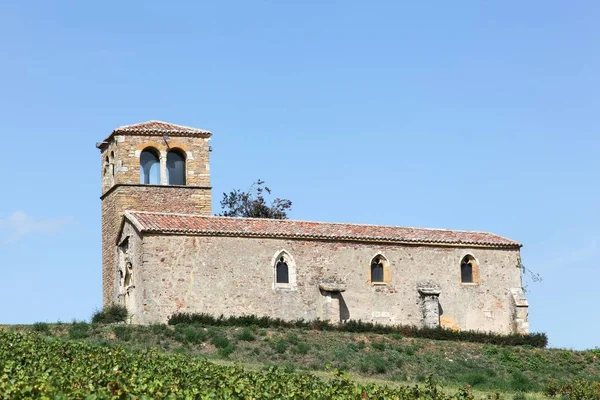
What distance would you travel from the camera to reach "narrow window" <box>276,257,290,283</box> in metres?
42.3

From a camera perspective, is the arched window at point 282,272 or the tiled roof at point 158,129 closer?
the arched window at point 282,272

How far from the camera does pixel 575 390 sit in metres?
28.1

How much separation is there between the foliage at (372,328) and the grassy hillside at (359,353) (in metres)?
1.29

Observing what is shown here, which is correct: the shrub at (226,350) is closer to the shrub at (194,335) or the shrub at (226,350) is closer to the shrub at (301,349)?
the shrub at (194,335)

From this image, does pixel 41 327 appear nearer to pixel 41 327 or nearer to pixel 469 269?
pixel 41 327

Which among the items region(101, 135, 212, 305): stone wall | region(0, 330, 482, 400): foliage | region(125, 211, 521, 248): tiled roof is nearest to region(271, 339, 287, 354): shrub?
region(125, 211, 521, 248): tiled roof

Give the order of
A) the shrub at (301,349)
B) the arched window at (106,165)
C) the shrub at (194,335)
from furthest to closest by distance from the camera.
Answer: the arched window at (106,165)
the shrub at (194,335)
the shrub at (301,349)

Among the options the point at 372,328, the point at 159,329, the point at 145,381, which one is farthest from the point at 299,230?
the point at 145,381

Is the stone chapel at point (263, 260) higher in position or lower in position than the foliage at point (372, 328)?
higher

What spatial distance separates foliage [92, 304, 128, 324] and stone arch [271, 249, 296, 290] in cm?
570

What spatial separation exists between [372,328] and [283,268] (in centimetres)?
404

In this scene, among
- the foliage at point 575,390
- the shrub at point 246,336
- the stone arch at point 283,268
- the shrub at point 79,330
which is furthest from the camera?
the stone arch at point 283,268

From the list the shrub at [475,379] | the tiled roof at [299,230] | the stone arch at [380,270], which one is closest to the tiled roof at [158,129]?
the tiled roof at [299,230]

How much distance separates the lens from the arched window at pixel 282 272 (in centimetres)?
4225
